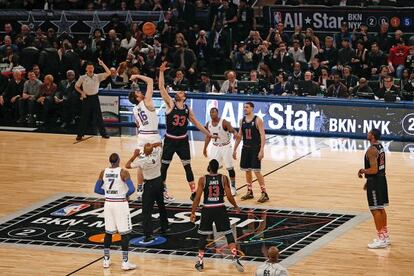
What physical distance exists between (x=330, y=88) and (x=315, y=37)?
13.3 ft

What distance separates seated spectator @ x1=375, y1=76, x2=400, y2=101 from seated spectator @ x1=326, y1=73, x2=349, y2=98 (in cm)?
92

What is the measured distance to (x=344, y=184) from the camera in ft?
83.5

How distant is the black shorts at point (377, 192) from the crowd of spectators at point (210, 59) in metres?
10.6

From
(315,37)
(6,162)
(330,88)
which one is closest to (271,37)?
(315,37)

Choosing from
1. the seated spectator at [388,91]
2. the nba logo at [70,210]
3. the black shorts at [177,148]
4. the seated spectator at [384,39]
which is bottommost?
the nba logo at [70,210]

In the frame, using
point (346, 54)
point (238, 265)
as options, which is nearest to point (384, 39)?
point (346, 54)

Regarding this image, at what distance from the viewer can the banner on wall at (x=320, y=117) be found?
99.2ft

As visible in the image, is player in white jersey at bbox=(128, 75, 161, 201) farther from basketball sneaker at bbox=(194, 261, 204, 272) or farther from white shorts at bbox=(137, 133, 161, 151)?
basketball sneaker at bbox=(194, 261, 204, 272)

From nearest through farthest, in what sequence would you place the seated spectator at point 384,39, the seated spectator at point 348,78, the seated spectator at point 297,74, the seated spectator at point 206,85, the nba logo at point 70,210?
the nba logo at point 70,210 < the seated spectator at point 348,78 < the seated spectator at point 297,74 < the seated spectator at point 206,85 < the seated spectator at point 384,39

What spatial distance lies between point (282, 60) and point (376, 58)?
115 inches

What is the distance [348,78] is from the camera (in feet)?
106

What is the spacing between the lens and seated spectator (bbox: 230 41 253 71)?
A: 35.0 m

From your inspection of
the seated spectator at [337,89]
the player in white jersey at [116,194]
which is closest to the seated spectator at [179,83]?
the seated spectator at [337,89]

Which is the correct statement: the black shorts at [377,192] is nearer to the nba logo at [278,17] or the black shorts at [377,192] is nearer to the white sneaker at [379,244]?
the white sneaker at [379,244]
